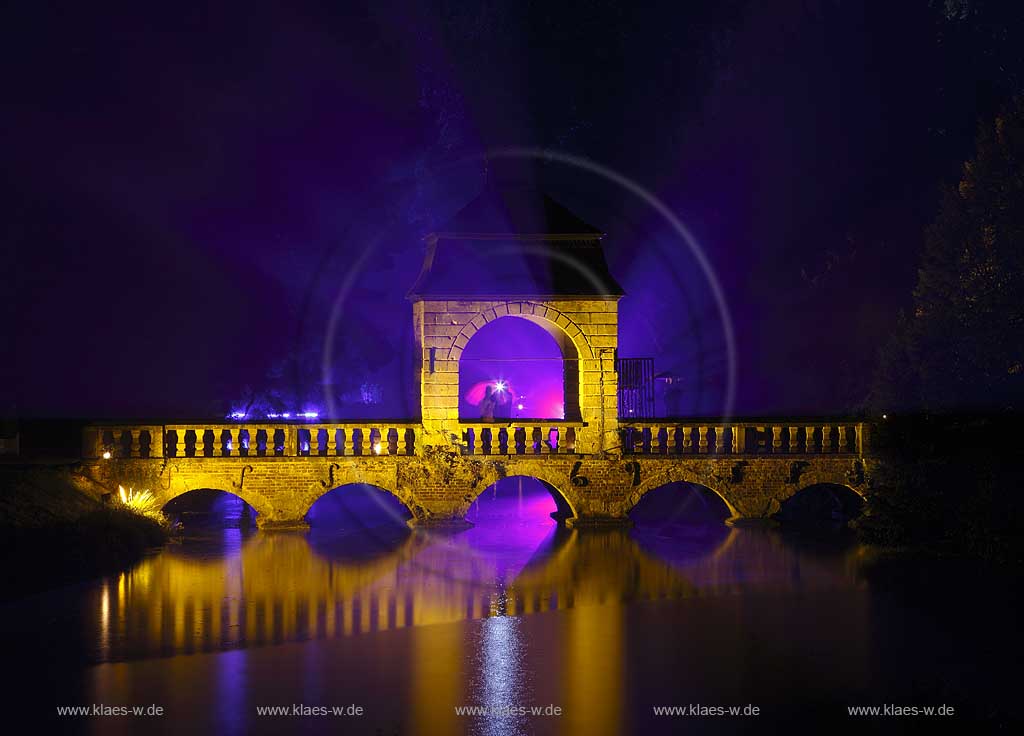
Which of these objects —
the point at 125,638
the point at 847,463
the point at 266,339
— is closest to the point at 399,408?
the point at 266,339

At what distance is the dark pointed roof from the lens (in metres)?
25.3

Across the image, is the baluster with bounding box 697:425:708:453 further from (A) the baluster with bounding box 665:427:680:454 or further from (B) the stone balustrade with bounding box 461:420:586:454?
(B) the stone balustrade with bounding box 461:420:586:454

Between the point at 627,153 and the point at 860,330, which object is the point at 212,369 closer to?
the point at 627,153

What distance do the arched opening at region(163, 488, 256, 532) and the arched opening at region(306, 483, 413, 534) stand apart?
5.01ft

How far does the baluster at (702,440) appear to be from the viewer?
25734 mm

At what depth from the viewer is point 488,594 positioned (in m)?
18.8

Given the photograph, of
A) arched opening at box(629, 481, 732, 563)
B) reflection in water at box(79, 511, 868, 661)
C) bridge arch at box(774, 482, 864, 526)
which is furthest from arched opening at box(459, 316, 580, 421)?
reflection in water at box(79, 511, 868, 661)

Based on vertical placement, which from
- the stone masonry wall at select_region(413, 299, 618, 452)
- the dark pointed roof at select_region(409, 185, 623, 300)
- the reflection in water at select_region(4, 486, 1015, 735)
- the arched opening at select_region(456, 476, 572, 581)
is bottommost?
the reflection in water at select_region(4, 486, 1015, 735)

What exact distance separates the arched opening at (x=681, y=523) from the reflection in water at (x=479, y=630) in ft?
0.51

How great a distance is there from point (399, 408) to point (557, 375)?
20.6 feet

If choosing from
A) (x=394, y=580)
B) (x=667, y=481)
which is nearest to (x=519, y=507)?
(x=667, y=481)

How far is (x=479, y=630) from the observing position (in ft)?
53.1

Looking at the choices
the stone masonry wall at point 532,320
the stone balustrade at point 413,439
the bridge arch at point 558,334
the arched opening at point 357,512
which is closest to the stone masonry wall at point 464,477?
the stone balustrade at point 413,439

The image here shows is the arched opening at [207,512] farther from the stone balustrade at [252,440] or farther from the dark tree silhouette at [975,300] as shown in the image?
the dark tree silhouette at [975,300]
